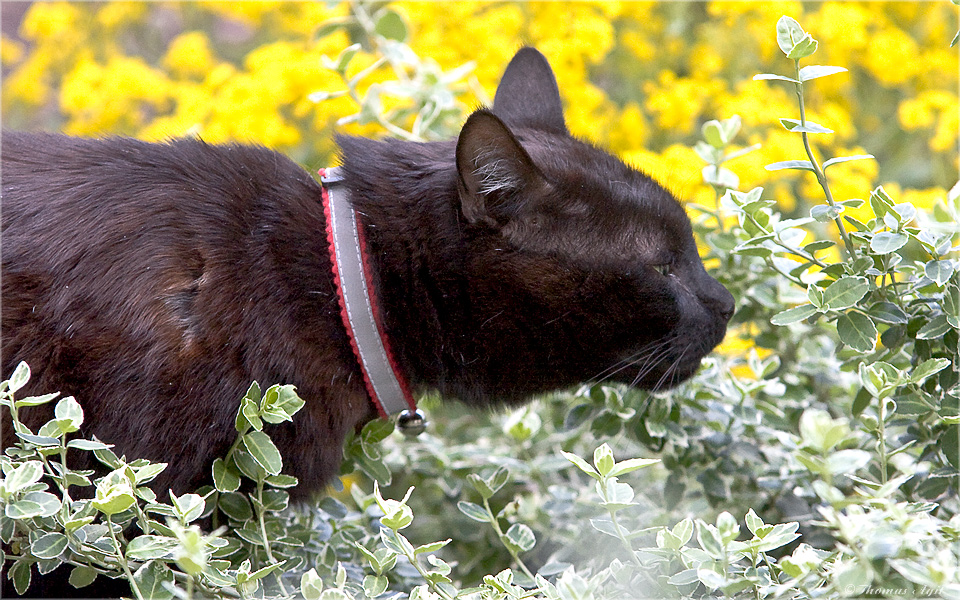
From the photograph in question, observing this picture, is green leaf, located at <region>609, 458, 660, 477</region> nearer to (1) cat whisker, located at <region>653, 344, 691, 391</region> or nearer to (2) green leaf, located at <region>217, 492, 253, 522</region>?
(1) cat whisker, located at <region>653, 344, 691, 391</region>

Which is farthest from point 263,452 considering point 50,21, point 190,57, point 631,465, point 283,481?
point 50,21

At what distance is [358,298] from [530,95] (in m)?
0.52

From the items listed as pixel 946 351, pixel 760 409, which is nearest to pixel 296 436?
pixel 760 409

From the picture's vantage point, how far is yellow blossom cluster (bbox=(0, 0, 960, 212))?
207cm

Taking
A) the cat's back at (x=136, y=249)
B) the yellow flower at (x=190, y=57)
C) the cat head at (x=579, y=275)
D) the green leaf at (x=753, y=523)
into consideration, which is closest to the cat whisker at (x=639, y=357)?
the cat head at (x=579, y=275)

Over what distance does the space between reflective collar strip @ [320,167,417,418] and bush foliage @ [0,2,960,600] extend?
103mm

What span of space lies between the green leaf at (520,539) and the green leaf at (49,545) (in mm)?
550

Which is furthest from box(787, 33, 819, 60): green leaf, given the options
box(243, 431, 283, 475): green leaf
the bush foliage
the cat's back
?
box(243, 431, 283, 475): green leaf

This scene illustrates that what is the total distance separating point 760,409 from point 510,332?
482 mm

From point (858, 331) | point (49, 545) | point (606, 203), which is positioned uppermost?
point (606, 203)

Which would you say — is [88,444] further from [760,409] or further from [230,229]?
[760,409]

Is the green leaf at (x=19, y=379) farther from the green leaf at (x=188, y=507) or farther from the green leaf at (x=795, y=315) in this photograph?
the green leaf at (x=795, y=315)

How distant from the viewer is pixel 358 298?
1166 mm

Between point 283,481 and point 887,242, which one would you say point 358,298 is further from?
point 887,242
